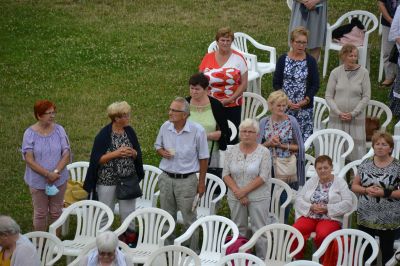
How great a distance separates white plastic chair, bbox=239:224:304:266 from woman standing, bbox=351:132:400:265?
0.79 meters

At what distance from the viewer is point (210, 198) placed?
42.9ft

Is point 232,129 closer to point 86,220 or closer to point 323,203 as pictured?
point 323,203

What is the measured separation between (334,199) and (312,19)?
20.1 ft

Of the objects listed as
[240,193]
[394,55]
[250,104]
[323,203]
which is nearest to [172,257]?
[240,193]

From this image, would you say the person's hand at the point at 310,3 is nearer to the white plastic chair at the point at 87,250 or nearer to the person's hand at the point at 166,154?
the person's hand at the point at 166,154

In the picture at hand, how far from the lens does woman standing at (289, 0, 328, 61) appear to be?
17.7 metres

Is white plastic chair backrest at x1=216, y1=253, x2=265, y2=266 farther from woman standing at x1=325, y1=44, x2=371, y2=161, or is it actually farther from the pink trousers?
woman standing at x1=325, y1=44, x2=371, y2=161

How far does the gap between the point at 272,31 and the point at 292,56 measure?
720 cm

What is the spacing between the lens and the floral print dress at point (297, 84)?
14328 mm

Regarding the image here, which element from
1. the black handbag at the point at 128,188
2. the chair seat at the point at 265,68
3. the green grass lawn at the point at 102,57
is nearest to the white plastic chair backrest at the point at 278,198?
the black handbag at the point at 128,188

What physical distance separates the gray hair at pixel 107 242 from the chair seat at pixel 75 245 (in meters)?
1.57

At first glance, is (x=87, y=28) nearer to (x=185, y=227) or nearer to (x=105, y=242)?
(x=185, y=227)

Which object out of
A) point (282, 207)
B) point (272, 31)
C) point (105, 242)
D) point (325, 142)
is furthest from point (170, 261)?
point (272, 31)

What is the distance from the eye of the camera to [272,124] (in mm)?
13031
